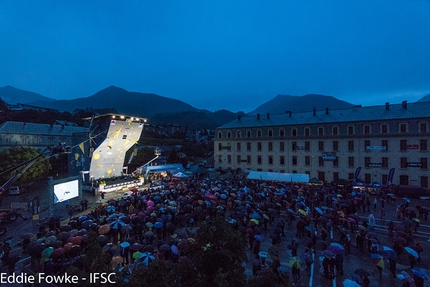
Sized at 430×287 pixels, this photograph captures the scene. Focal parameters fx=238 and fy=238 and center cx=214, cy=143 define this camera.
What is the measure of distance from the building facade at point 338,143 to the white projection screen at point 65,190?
2979 centimetres

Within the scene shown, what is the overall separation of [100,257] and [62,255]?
822cm

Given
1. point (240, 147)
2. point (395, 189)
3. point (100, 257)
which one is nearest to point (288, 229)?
point (100, 257)

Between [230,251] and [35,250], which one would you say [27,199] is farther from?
[230,251]

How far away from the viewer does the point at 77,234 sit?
14.2 meters

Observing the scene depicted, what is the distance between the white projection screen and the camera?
22.8 meters

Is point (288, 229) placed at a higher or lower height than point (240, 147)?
lower

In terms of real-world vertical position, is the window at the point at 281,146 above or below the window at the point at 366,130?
below

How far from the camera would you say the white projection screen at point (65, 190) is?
74.7 ft

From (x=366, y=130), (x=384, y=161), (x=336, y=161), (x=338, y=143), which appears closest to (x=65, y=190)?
(x=336, y=161)

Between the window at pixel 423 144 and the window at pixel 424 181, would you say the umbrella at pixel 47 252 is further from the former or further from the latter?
the window at pixel 423 144

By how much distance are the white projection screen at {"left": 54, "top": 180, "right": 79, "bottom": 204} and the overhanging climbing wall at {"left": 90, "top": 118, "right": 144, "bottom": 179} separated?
454 inches

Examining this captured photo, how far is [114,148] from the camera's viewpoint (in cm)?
3938

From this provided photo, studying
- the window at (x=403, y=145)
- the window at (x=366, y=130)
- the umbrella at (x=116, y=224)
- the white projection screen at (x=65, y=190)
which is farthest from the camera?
the window at (x=366, y=130)

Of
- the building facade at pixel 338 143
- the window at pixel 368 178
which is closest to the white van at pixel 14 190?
the building facade at pixel 338 143
